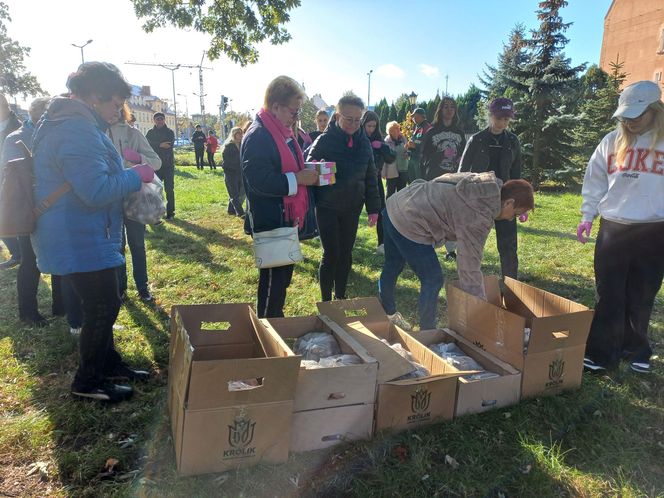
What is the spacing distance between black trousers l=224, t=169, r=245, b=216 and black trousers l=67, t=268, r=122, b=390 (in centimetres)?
646

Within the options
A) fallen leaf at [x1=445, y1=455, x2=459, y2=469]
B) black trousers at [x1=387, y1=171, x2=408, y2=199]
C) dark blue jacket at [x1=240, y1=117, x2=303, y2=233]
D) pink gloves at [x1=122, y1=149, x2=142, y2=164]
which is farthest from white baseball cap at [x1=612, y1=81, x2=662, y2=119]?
black trousers at [x1=387, y1=171, x2=408, y2=199]

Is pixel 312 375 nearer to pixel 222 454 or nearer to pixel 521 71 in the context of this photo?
pixel 222 454

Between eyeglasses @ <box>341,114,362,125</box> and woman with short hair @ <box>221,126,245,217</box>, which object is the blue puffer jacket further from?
woman with short hair @ <box>221,126,245,217</box>

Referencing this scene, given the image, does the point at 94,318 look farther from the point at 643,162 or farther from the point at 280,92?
the point at 643,162

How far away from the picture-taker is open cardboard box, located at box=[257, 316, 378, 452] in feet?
7.50

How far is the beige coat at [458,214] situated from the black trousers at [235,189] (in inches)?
241

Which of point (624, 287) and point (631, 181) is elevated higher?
point (631, 181)

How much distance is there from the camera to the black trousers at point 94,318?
8.47ft

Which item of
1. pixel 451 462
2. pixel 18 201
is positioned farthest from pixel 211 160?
pixel 451 462

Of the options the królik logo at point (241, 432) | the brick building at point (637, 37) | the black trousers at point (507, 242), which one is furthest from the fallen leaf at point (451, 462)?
the brick building at point (637, 37)

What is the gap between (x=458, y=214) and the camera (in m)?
2.98

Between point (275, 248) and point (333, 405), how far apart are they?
1189 mm

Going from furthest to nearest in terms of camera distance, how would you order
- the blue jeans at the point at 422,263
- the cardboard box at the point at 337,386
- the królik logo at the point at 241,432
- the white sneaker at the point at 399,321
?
the white sneaker at the point at 399,321
the blue jeans at the point at 422,263
the cardboard box at the point at 337,386
the królik logo at the point at 241,432

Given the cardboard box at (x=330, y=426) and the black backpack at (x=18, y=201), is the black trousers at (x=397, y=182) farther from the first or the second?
the black backpack at (x=18, y=201)
